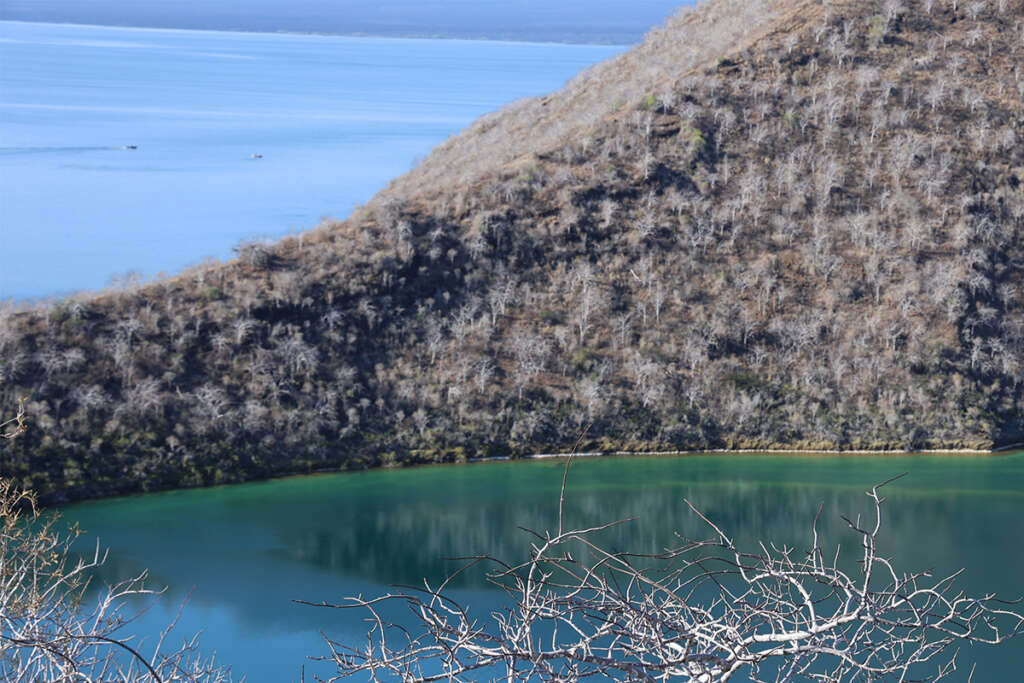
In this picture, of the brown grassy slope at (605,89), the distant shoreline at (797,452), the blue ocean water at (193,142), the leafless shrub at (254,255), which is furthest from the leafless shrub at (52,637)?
the brown grassy slope at (605,89)

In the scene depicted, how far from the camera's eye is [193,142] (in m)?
79.4

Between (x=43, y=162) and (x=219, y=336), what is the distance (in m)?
44.3

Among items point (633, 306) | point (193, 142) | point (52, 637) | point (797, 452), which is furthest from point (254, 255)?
point (193, 142)

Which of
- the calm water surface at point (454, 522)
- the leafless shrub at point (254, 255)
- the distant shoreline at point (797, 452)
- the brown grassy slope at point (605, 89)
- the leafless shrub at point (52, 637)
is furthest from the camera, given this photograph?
the brown grassy slope at point (605, 89)

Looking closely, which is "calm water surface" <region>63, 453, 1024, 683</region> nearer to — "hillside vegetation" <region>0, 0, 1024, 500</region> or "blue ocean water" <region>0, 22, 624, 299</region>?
"hillside vegetation" <region>0, 0, 1024, 500</region>

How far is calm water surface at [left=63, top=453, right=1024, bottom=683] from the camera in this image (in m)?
20.8

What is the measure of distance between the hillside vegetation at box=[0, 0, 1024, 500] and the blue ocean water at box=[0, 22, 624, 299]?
20.2 feet

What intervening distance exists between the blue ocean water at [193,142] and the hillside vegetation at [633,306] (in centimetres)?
615

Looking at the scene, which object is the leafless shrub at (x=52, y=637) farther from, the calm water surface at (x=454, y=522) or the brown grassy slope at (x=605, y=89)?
the brown grassy slope at (x=605, y=89)

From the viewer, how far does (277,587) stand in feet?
71.7

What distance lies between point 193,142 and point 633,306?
55.7 meters

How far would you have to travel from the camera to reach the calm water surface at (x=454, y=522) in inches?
819

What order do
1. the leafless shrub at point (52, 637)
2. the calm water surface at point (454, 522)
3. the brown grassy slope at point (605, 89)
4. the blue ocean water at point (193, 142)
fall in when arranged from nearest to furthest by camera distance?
the leafless shrub at point (52, 637) < the calm water surface at point (454, 522) < the brown grassy slope at point (605, 89) < the blue ocean water at point (193, 142)

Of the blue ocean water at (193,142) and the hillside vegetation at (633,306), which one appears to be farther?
the blue ocean water at (193,142)
